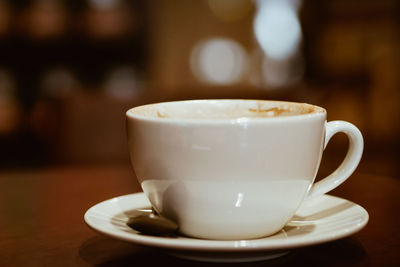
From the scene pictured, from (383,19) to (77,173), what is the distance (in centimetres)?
344

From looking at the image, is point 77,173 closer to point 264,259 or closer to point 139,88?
point 264,259

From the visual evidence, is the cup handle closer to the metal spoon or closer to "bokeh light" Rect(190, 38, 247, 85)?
the metal spoon

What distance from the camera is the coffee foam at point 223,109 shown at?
582 mm

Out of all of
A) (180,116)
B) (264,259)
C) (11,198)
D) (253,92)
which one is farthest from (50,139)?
(264,259)

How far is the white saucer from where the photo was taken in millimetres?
407

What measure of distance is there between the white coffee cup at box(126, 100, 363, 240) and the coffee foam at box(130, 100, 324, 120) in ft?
0.24

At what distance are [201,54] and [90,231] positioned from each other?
137 inches

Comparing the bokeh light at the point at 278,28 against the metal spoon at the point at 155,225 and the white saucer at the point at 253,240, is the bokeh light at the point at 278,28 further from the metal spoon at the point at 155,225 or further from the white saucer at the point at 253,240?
the metal spoon at the point at 155,225

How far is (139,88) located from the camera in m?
3.12

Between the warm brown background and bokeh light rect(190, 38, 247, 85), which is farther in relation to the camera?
bokeh light rect(190, 38, 247, 85)

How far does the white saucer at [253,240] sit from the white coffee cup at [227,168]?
27 mm

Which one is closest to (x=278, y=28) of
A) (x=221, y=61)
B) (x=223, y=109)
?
(x=221, y=61)

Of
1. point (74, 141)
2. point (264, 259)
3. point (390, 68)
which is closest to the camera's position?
point (264, 259)

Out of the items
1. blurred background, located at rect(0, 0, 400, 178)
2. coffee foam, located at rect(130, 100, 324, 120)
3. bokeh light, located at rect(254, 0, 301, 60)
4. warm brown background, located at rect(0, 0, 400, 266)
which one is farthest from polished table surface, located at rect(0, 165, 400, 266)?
bokeh light, located at rect(254, 0, 301, 60)
